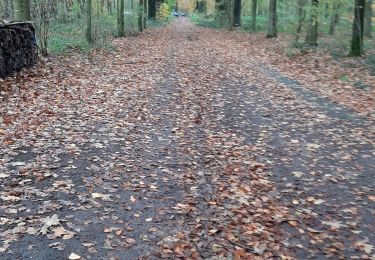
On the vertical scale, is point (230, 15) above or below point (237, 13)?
below

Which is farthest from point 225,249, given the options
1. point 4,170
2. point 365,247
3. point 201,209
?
point 4,170

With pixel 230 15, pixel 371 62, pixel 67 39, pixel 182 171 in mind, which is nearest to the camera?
pixel 182 171

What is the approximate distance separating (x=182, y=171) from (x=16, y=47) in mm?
8054

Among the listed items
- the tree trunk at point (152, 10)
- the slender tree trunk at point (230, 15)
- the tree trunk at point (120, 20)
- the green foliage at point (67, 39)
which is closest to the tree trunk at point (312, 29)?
the tree trunk at point (120, 20)

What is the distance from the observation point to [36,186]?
6.13 m

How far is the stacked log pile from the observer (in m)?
11.7

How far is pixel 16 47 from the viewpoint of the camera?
494 inches

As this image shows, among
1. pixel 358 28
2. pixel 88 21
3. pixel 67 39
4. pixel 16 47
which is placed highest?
pixel 88 21

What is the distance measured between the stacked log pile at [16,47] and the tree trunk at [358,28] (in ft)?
40.2

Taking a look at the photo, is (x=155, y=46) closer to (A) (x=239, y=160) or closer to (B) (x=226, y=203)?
(A) (x=239, y=160)

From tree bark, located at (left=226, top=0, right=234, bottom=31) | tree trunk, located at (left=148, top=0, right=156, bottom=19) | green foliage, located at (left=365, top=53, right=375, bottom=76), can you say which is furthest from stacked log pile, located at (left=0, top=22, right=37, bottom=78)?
tree trunk, located at (left=148, top=0, right=156, bottom=19)

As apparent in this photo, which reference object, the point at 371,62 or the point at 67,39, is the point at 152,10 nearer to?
the point at 67,39

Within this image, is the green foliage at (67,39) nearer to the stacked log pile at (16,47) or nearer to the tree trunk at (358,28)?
the stacked log pile at (16,47)

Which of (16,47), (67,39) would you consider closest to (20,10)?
(16,47)
